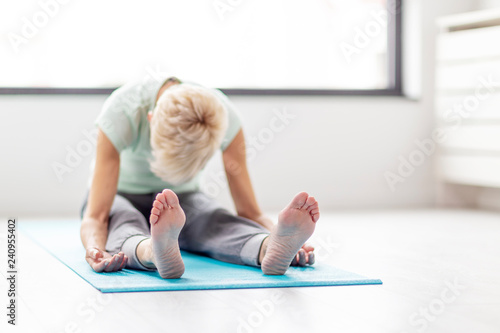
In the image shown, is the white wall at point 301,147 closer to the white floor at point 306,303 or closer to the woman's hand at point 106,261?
the white floor at point 306,303

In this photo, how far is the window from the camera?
4.17 meters

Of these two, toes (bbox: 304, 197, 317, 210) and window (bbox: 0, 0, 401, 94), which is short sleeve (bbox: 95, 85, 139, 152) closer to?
toes (bbox: 304, 197, 317, 210)

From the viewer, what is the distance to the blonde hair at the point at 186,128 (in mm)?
2061

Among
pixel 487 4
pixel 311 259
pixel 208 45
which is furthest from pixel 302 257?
pixel 487 4

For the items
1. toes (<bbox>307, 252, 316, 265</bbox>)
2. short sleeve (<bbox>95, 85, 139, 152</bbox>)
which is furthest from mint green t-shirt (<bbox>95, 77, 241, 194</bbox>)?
toes (<bbox>307, 252, 316, 265</bbox>)

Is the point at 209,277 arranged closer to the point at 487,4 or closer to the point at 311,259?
the point at 311,259

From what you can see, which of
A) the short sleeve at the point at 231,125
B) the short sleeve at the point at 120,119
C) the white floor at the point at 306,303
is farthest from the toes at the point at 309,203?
the short sleeve at the point at 120,119

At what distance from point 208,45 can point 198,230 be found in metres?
2.26

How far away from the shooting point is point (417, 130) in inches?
183

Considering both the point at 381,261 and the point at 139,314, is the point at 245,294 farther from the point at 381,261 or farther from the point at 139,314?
the point at 381,261

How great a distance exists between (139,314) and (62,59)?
2.95 meters

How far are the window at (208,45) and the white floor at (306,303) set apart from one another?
1877 mm

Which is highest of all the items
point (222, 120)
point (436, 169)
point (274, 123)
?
point (222, 120)

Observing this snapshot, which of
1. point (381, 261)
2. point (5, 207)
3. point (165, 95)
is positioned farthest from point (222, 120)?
point (5, 207)
